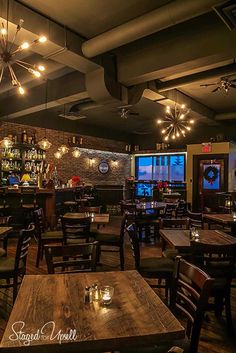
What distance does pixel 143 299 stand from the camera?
172 centimetres

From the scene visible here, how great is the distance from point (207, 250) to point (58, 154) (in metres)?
7.87

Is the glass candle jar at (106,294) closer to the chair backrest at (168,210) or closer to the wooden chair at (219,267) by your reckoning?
the wooden chair at (219,267)

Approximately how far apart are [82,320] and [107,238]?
10.7 ft

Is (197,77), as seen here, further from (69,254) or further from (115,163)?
(115,163)

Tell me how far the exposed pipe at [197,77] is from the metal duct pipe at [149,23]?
2310mm

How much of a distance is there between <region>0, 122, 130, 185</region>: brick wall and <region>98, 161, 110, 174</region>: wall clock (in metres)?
0.14

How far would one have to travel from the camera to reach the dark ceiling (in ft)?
12.8

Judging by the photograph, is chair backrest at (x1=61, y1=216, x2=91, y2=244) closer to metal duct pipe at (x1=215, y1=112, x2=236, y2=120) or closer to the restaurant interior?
the restaurant interior

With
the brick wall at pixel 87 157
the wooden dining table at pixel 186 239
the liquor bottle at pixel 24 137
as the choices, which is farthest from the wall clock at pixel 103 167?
the wooden dining table at pixel 186 239

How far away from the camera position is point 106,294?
1.74 meters

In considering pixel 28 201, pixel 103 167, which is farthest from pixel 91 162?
pixel 28 201

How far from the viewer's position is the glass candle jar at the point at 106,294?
66.0 inches

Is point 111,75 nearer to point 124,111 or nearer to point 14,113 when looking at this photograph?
point 124,111

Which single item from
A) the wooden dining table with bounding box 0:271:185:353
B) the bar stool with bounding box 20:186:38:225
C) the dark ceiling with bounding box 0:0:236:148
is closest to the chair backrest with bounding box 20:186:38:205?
the bar stool with bounding box 20:186:38:225
